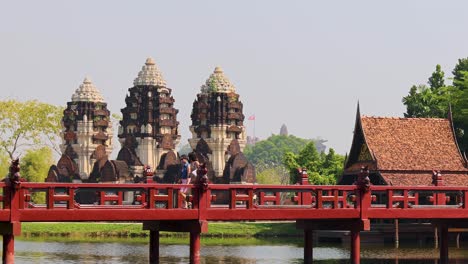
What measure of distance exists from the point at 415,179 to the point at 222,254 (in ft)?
49.2

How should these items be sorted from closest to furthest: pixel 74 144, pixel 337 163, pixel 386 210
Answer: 1. pixel 386 210
2. pixel 337 163
3. pixel 74 144

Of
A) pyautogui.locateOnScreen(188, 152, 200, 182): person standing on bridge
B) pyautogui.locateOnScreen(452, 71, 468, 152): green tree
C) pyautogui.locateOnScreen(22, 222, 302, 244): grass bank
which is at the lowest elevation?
pyautogui.locateOnScreen(22, 222, 302, 244): grass bank

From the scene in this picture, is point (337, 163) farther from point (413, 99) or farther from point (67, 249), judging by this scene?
point (67, 249)

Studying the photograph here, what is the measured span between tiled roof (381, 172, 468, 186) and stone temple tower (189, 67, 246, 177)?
5869 centimetres

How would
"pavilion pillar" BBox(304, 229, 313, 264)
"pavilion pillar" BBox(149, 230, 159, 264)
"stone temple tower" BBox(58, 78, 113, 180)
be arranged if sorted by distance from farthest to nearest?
"stone temple tower" BBox(58, 78, 113, 180) < "pavilion pillar" BBox(304, 229, 313, 264) < "pavilion pillar" BBox(149, 230, 159, 264)

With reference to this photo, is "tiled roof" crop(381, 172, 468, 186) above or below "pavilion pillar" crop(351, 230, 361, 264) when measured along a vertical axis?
above

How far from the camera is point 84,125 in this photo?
131 m

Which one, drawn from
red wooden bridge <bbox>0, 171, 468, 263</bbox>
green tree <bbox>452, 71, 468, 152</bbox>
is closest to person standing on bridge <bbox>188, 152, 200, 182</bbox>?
red wooden bridge <bbox>0, 171, 468, 263</bbox>

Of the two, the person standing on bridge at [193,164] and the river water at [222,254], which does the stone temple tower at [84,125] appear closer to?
the river water at [222,254]

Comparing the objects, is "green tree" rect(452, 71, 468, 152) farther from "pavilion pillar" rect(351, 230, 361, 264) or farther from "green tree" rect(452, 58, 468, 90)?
"pavilion pillar" rect(351, 230, 361, 264)

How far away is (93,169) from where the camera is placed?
122000 mm

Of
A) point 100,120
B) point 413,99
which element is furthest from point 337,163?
point 100,120

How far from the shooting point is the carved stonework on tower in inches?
5153

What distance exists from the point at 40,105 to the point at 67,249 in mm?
81346
